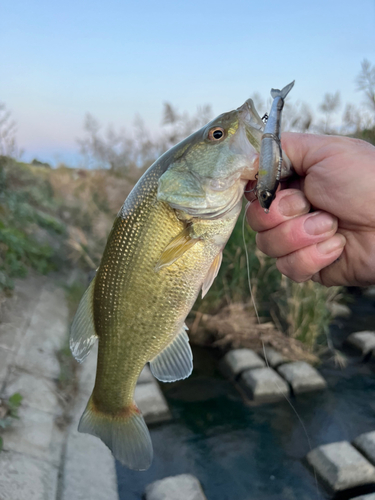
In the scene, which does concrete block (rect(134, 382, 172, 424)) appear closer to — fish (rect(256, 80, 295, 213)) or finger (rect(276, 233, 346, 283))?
finger (rect(276, 233, 346, 283))

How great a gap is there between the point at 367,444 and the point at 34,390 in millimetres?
3275

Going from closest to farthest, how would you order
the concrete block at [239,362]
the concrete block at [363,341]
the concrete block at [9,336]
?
1. the concrete block at [9,336]
2. the concrete block at [239,362]
3. the concrete block at [363,341]

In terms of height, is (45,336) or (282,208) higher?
(282,208)

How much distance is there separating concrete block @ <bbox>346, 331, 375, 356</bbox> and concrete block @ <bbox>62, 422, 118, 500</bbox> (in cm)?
392

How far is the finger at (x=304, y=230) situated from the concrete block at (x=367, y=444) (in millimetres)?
2787

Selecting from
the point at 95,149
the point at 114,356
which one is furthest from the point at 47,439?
the point at 95,149

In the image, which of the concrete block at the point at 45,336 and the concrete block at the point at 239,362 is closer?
the concrete block at the point at 45,336

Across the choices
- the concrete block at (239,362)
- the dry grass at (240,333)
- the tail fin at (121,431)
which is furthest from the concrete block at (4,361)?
the concrete block at (239,362)

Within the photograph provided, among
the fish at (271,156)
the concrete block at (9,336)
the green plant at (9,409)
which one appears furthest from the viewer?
the concrete block at (9,336)

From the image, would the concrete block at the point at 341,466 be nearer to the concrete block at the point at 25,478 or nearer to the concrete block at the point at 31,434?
the concrete block at the point at 25,478

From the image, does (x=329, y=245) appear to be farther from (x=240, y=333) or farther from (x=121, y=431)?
(x=240, y=333)

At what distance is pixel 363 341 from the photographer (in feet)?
18.3

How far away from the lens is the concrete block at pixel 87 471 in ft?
9.69

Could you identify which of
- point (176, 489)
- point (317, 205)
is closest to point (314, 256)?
point (317, 205)
